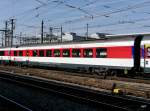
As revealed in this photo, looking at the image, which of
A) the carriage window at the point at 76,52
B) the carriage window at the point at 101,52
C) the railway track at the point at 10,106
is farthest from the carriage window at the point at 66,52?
the railway track at the point at 10,106

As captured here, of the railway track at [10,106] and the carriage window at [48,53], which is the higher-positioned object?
the carriage window at [48,53]

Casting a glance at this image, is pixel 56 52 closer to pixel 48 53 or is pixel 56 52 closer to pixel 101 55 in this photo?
pixel 48 53

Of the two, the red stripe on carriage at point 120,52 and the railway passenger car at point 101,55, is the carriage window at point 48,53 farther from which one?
the red stripe on carriage at point 120,52

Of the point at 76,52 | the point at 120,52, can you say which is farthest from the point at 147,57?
the point at 76,52

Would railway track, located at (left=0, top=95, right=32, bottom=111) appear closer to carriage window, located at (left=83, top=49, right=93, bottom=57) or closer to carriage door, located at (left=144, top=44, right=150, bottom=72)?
carriage door, located at (left=144, top=44, right=150, bottom=72)

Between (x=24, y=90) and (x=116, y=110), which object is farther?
(x=24, y=90)

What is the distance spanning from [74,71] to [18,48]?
580 inches

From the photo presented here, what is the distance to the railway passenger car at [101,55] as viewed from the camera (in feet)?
76.6

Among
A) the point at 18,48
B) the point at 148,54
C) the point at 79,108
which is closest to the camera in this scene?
the point at 79,108

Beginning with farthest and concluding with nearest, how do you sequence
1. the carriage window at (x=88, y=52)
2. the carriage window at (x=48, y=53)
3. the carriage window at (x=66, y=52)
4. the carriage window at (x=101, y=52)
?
the carriage window at (x=48, y=53) < the carriage window at (x=66, y=52) < the carriage window at (x=88, y=52) < the carriage window at (x=101, y=52)

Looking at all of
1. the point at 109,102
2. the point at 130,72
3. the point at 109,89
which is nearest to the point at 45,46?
the point at 130,72

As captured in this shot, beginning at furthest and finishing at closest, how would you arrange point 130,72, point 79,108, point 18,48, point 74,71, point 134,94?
1. point 18,48
2. point 74,71
3. point 130,72
4. point 134,94
5. point 79,108

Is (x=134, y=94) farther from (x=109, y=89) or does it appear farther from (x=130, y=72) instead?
(x=130, y=72)

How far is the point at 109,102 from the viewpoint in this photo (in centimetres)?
1363
